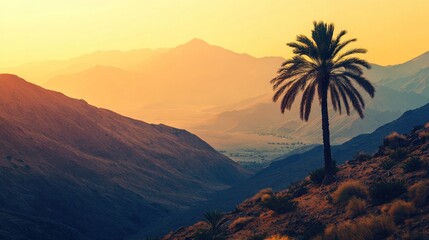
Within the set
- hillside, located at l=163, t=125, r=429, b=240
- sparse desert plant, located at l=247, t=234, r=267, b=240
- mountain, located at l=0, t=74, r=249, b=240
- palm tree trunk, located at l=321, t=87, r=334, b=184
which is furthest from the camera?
mountain, located at l=0, t=74, r=249, b=240

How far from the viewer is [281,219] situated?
22391mm

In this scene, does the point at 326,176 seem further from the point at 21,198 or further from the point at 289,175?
the point at 289,175

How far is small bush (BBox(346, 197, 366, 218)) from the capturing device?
1867cm

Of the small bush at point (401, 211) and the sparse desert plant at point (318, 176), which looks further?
the sparse desert plant at point (318, 176)

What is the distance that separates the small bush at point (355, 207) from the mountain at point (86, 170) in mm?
43287

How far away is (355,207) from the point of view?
18.8 meters

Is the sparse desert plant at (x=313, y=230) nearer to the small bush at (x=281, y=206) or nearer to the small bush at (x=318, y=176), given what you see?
the small bush at (x=281, y=206)

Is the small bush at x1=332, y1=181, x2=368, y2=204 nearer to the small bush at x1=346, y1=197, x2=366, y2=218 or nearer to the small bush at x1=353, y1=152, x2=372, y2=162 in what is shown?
the small bush at x1=346, y1=197, x2=366, y2=218

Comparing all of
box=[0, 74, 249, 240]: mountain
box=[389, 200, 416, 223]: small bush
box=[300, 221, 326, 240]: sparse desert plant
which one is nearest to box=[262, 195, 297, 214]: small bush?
box=[300, 221, 326, 240]: sparse desert plant

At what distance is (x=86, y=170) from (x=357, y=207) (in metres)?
73.1

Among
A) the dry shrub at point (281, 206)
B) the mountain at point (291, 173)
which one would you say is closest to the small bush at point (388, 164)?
the dry shrub at point (281, 206)

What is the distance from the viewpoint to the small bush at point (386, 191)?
1866 cm

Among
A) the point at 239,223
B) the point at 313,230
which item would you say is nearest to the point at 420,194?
the point at 313,230

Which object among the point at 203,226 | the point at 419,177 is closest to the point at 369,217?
the point at 419,177
